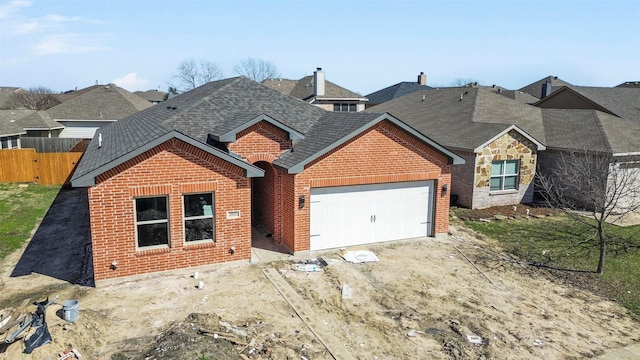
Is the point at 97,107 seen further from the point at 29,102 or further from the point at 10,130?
the point at 29,102

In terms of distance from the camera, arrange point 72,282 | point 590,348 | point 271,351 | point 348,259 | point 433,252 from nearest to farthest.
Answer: point 271,351
point 590,348
point 72,282
point 348,259
point 433,252

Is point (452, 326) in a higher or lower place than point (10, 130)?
lower

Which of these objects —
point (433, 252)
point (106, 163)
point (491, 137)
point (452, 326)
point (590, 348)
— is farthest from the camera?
point (491, 137)

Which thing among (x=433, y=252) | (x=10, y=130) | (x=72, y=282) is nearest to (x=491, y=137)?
(x=433, y=252)

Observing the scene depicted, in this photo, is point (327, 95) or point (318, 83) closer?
point (318, 83)

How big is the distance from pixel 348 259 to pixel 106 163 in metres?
7.57

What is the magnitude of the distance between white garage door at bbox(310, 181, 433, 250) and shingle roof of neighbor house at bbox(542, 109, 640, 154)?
10330 mm

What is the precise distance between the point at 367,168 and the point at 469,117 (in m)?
12.7

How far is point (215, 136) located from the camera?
586 inches

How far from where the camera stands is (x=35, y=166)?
24.9m

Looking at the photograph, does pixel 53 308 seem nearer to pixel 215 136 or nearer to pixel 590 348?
pixel 215 136

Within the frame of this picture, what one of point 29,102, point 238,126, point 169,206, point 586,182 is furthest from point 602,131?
point 29,102

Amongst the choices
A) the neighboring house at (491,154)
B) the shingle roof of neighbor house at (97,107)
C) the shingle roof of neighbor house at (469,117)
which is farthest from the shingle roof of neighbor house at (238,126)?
the shingle roof of neighbor house at (97,107)

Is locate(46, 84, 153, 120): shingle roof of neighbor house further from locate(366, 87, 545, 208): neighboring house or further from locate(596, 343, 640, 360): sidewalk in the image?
locate(596, 343, 640, 360): sidewalk
